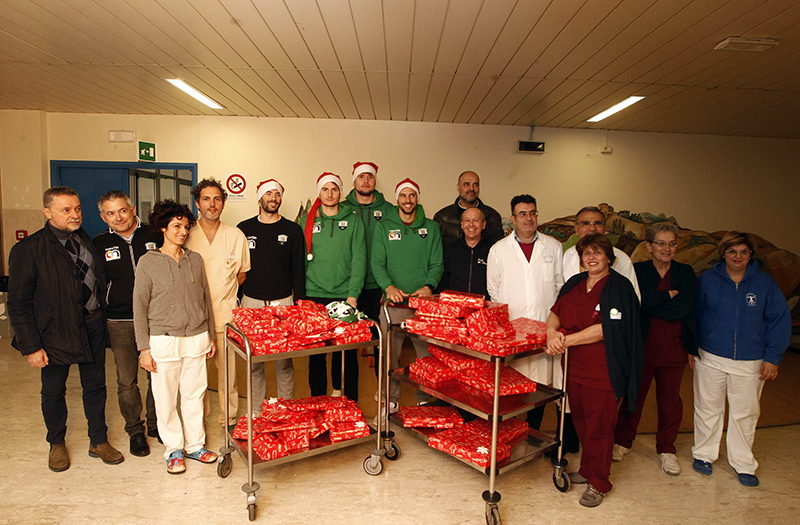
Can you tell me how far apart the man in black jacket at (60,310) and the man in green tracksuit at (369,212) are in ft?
6.38

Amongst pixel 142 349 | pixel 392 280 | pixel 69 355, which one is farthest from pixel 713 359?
pixel 69 355

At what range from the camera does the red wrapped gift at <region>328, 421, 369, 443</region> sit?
269 centimetres

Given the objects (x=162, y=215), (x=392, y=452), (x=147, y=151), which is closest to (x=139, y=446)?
(x=162, y=215)

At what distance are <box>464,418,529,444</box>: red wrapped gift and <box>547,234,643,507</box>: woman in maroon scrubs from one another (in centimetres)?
34

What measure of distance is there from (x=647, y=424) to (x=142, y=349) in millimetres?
3887

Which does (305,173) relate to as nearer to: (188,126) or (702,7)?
(188,126)

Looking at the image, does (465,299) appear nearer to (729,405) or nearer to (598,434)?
(598,434)

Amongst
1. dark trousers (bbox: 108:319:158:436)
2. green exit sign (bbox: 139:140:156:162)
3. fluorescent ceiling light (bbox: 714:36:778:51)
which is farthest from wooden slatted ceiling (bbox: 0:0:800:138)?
dark trousers (bbox: 108:319:158:436)

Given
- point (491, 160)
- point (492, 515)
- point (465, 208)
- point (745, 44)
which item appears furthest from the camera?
point (491, 160)

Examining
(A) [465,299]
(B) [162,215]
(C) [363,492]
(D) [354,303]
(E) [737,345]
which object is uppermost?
(B) [162,215]

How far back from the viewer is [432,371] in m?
2.86

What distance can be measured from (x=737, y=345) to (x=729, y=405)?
45cm

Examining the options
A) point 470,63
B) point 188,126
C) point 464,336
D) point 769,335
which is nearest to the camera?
point 464,336

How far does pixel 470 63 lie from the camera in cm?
414
